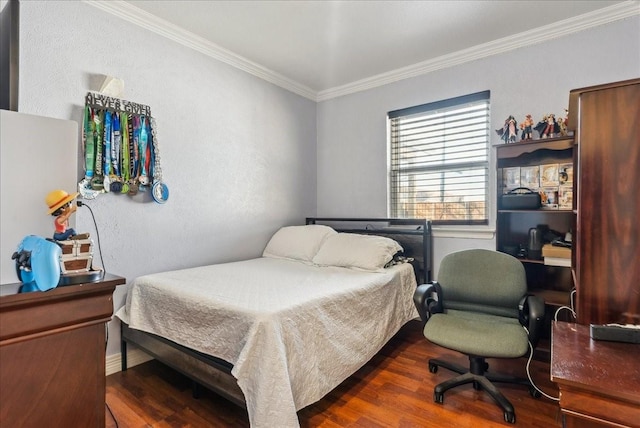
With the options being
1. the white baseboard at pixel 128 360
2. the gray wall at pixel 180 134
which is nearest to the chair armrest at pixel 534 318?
the gray wall at pixel 180 134

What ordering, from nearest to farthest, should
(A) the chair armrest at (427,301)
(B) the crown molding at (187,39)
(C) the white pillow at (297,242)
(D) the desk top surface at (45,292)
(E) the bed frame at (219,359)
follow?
(D) the desk top surface at (45,292), (E) the bed frame at (219,359), (A) the chair armrest at (427,301), (B) the crown molding at (187,39), (C) the white pillow at (297,242)

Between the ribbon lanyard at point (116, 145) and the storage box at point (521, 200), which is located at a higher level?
the ribbon lanyard at point (116, 145)

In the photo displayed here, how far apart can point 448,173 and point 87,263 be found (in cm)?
288

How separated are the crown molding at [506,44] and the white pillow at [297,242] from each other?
5.31ft

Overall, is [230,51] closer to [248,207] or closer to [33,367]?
[248,207]

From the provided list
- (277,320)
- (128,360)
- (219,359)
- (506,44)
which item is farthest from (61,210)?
(506,44)

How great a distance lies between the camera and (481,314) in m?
2.27

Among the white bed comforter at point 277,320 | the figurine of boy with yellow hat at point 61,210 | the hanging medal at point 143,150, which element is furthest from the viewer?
the hanging medal at point 143,150

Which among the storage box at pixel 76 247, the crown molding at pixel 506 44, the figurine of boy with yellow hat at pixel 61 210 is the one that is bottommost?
the storage box at pixel 76 247

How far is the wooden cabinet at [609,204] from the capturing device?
3.69 ft

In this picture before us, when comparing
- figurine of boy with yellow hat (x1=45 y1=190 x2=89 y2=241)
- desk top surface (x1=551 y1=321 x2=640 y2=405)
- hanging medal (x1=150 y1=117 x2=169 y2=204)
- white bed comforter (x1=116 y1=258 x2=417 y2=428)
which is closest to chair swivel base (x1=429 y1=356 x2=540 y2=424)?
white bed comforter (x1=116 y1=258 x2=417 y2=428)

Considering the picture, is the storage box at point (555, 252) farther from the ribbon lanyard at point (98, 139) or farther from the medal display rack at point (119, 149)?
the ribbon lanyard at point (98, 139)

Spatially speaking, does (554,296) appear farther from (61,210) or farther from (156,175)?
(156,175)

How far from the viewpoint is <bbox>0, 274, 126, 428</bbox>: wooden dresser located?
29.2 inches
